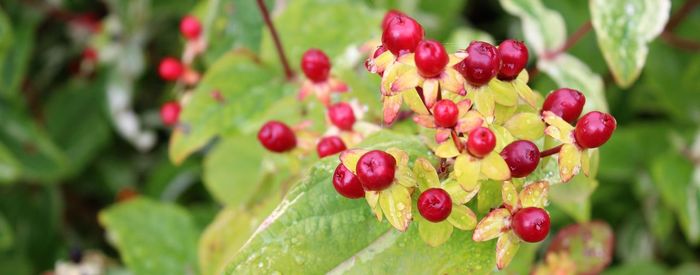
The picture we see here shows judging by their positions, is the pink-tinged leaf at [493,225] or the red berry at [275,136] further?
the red berry at [275,136]

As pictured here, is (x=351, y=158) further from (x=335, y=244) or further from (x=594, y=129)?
(x=594, y=129)

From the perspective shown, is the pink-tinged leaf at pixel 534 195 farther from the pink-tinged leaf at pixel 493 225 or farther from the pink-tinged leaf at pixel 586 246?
the pink-tinged leaf at pixel 586 246

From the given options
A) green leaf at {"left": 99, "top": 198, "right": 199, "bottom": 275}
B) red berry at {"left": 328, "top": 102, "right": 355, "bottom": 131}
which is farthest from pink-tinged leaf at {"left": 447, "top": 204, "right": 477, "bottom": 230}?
green leaf at {"left": 99, "top": 198, "right": 199, "bottom": 275}

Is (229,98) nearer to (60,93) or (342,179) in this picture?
(342,179)

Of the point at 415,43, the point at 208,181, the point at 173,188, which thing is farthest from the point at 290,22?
the point at 173,188

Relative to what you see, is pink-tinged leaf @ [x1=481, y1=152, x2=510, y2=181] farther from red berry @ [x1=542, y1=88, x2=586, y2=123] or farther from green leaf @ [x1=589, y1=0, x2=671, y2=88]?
green leaf @ [x1=589, y1=0, x2=671, y2=88]

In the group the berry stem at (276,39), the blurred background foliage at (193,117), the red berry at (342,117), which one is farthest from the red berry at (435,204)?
the berry stem at (276,39)
